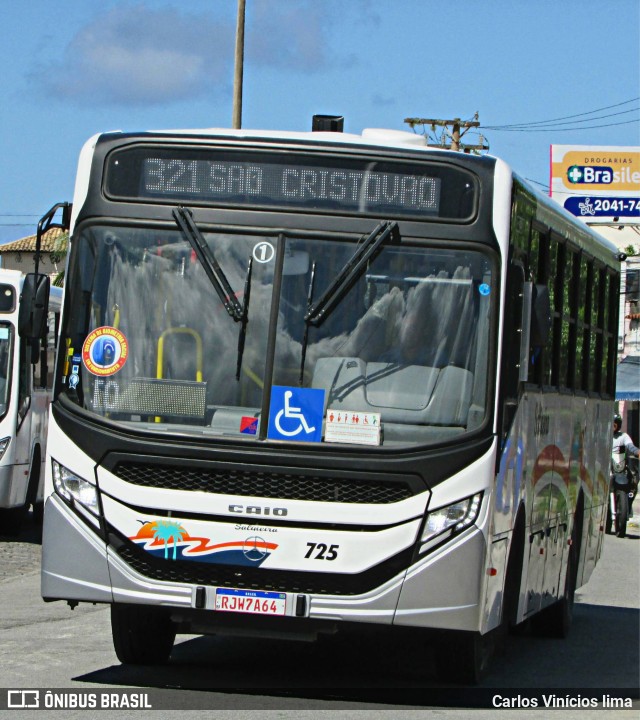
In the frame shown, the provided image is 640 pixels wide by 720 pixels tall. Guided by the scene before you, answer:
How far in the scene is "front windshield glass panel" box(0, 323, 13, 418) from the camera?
1988cm

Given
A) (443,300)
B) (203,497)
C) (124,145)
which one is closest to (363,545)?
(203,497)

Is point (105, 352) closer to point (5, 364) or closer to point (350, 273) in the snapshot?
point (350, 273)

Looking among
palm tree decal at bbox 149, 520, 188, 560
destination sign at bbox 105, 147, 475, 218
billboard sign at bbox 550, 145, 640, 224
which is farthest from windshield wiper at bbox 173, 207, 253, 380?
billboard sign at bbox 550, 145, 640, 224

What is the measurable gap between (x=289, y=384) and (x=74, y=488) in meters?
1.33

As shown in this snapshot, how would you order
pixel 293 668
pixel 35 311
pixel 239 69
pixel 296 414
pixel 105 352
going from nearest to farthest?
pixel 296 414, pixel 105 352, pixel 35 311, pixel 293 668, pixel 239 69

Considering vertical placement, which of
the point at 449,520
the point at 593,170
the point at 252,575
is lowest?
the point at 252,575

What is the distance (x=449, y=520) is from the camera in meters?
8.59

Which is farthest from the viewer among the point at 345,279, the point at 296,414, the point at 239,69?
the point at 239,69

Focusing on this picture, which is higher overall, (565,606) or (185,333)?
(185,333)

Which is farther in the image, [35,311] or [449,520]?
[35,311]

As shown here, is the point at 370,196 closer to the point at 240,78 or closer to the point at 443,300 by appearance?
the point at 443,300

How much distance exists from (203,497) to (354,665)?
247 cm

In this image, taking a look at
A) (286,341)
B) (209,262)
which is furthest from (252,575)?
(209,262)

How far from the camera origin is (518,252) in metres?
9.41
